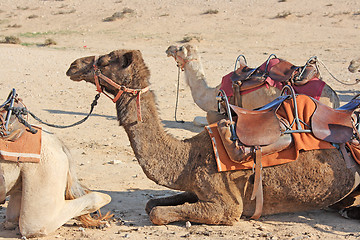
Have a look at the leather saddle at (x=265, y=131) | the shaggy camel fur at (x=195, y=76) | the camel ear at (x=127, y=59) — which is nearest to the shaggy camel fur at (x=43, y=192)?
the camel ear at (x=127, y=59)

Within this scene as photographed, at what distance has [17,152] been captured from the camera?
4.86 m

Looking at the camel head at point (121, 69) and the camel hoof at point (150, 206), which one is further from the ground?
the camel head at point (121, 69)

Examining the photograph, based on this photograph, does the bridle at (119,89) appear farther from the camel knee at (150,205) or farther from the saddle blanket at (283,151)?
the camel knee at (150,205)

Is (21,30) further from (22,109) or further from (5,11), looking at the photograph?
(22,109)

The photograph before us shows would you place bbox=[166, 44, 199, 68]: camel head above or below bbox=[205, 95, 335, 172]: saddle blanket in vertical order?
above

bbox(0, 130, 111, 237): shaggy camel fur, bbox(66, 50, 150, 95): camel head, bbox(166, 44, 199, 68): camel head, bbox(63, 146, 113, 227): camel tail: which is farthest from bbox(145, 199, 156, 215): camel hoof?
bbox(166, 44, 199, 68): camel head

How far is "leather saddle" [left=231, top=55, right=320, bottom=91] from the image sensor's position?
7363mm

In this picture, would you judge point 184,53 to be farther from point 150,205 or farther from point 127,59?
point 150,205

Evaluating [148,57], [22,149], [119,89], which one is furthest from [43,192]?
[148,57]

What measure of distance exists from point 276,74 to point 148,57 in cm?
1180

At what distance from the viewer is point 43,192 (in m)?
4.90

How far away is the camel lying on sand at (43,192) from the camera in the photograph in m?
4.88

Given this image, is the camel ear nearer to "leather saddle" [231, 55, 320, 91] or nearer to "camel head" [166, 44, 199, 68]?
"leather saddle" [231, 55, 320, 91]

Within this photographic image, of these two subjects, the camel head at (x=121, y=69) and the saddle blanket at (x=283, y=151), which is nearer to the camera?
the saddle blanket at (x=283, y=151)
